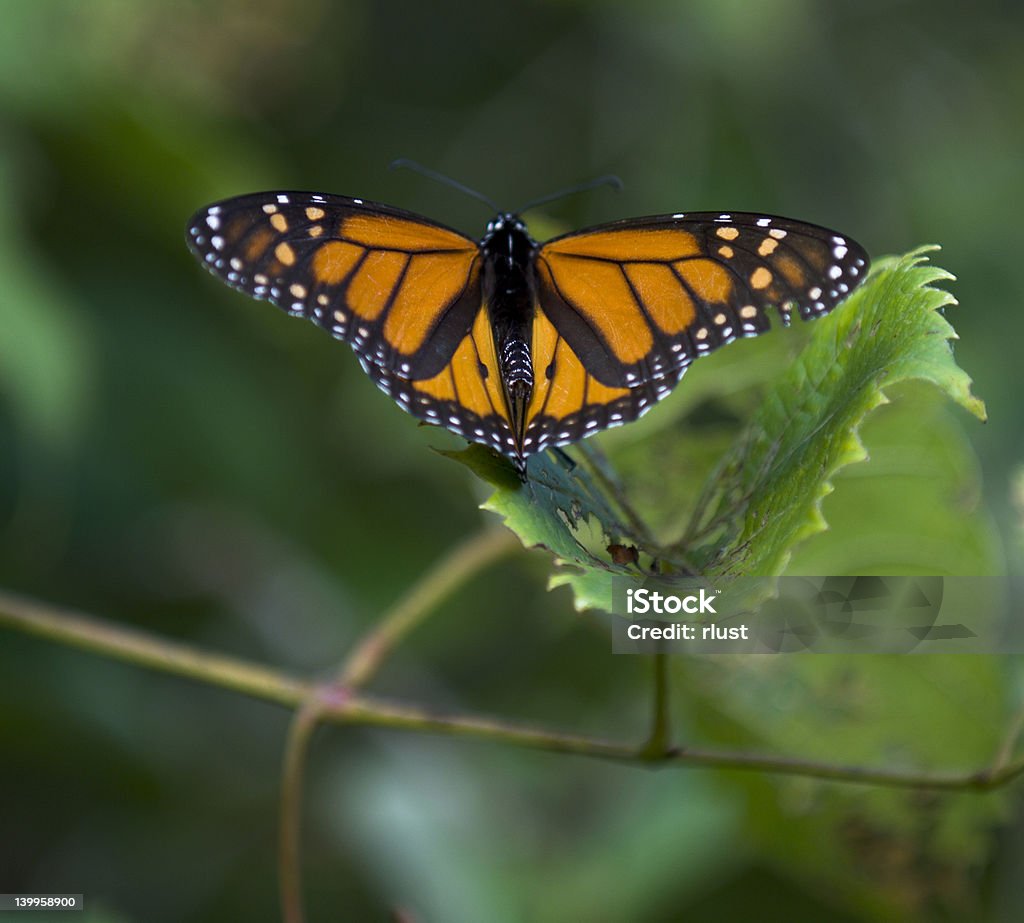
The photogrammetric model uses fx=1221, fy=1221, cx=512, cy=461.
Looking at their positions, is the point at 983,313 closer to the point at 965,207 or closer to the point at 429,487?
the point at 965,207

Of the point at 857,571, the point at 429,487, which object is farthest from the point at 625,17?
the point at 857,571

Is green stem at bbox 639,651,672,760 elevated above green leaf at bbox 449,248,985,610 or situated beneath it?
situated beneath

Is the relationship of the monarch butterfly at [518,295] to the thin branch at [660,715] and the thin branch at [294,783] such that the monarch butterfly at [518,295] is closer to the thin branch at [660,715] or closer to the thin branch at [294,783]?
the thin branch at [660,715]

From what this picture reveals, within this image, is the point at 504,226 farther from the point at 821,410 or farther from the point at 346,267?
the point at 821,410

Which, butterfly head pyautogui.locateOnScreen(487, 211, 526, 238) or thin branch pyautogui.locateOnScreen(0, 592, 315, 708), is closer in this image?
thin branch pyautogui.locateOnScreen(0, 592, 315, 708)

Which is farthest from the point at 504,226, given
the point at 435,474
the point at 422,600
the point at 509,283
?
the point at 435,474

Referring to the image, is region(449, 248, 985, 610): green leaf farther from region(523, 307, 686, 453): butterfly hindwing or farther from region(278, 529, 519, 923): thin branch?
region(278, 529, 519, 923): thin branch

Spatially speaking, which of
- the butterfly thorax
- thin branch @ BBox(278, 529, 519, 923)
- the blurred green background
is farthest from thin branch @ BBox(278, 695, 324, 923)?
the butterfly thorax
